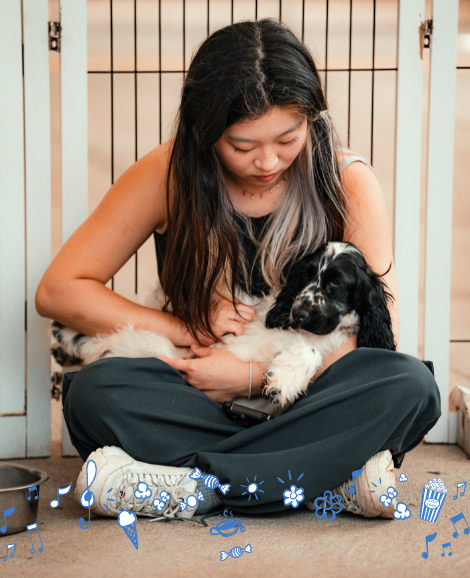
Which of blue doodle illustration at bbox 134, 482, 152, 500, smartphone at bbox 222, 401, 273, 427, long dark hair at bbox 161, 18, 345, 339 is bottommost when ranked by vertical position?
blue doodle illustration at bbox 134, 482, 152, 500

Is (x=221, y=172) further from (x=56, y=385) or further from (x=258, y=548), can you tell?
(x=56, y=385)

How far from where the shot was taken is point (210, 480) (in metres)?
1.59

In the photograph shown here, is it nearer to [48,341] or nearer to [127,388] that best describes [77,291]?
[127,388]

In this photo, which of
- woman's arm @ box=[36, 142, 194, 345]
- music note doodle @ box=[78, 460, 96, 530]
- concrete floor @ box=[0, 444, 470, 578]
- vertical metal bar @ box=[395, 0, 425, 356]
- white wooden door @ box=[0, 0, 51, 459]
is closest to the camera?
concrete floor @ box=[0, 444, 470, 578]

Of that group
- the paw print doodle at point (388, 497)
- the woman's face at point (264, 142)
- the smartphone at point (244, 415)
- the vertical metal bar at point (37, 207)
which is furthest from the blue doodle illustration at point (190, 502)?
the vertical metal bar at point (37, 207)

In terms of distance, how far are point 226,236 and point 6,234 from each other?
951mm

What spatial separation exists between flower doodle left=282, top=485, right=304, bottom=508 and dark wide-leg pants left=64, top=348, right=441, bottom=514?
0.04ft

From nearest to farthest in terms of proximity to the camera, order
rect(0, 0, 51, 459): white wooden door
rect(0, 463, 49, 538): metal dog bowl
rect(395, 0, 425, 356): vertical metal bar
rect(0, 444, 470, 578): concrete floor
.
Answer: rect(0, 444, 470, 578): concrete floor
rect(0, 463, 49, 538): metal dog bowl
rect(0, 0, 51, 459): white wooden door
rect(395, 0, 425, 356): vertical metal bar

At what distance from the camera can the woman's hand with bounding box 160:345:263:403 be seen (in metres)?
1.76

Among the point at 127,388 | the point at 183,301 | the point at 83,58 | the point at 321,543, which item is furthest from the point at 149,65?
the point at 321,543

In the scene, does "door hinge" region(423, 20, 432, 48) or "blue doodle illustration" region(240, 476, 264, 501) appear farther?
"door hinge" region(423, 20, 432, 48)

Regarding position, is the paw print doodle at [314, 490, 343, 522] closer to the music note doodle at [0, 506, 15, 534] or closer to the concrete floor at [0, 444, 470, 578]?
the concrete floor at [0, 444, 470, 578]

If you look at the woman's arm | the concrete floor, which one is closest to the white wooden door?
the woman's arm

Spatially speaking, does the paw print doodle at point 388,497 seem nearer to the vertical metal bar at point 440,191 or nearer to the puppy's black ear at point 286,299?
the puppy's black ear at point 286,299
